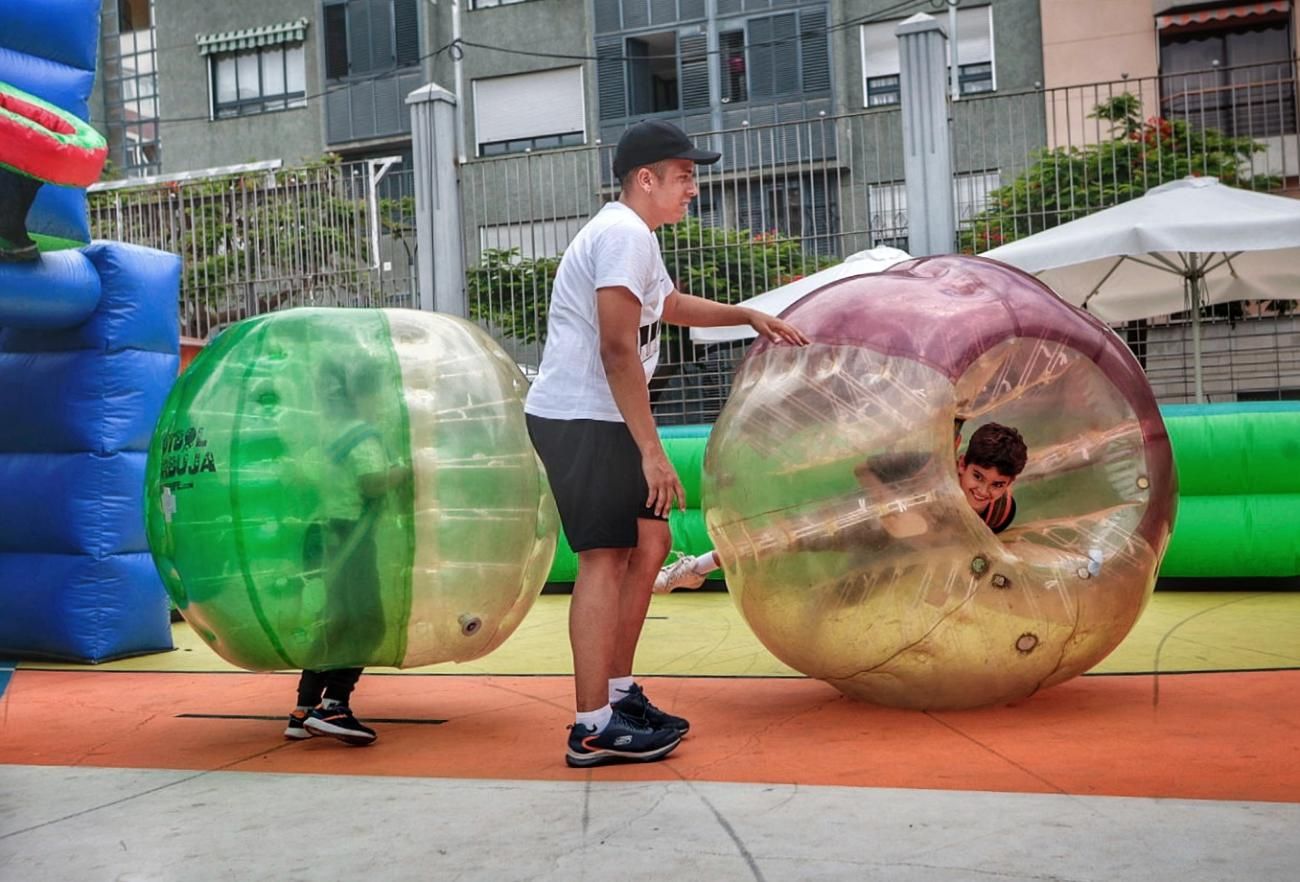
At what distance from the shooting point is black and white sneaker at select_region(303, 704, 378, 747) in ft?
14.3

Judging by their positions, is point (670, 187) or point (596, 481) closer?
point (596, 481)

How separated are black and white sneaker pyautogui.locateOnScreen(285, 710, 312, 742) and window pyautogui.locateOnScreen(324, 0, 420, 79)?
25.0 metres

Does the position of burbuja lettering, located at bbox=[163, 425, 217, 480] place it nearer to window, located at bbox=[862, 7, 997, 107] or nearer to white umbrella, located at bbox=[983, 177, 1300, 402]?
white umbrella, located at bbox=[983, 177, 1300, 402]

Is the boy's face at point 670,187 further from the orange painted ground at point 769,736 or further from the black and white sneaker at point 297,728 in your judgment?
the black and white sneaker at point 297,728

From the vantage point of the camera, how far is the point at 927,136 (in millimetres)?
10125

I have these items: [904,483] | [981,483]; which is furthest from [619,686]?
[981,483]

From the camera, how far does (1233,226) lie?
8.47 meters

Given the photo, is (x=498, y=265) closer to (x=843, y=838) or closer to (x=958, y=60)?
(x=843, y=838)

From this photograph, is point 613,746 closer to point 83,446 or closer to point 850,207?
point 83,446

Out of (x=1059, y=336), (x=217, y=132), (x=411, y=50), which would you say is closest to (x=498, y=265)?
(x=1059, y=336)

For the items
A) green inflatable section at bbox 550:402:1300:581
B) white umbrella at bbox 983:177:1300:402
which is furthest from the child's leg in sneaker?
white umbrella at bbox 983:177:1300:402

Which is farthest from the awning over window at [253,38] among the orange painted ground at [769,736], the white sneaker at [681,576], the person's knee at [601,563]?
the person's knee at [601,563]

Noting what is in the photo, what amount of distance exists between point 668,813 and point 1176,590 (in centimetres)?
538

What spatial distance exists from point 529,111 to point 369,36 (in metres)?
4.29
